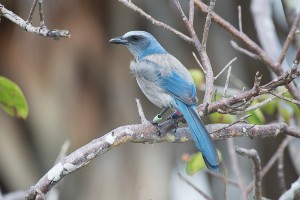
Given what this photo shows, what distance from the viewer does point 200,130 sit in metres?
2.81

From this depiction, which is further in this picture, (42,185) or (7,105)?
(7,105)

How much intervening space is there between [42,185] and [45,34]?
568 millimetres

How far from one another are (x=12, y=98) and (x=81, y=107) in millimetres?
3081

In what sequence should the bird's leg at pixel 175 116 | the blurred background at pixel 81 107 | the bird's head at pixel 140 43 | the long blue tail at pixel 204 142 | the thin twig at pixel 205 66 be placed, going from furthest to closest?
the blurred background at pixel 81 107 → the bird's head at pixel 140 43 → the bird's leg at pixel 175 116 → the thin twig at pixel 205 66 → the long blue tail at pixel 204 142

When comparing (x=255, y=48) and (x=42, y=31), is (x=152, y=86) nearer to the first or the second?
(x=255, y=48)

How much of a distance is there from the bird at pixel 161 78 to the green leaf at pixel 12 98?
2.35 feet

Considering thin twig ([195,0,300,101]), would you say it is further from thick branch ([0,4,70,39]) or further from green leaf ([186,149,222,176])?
thick branch ([0,4,70,39])

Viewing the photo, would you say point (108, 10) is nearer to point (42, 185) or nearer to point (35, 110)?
point (35, 110)

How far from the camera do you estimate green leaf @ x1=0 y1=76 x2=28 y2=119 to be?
3074 mm

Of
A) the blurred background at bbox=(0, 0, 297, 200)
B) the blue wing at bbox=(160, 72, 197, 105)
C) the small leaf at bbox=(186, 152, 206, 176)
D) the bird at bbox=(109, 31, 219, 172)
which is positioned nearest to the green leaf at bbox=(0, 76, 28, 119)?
the bird at bbox=(109, 31, 219, 172)

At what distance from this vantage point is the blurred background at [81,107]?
20.0 ft

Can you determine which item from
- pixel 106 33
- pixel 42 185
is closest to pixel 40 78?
pixel 106 33

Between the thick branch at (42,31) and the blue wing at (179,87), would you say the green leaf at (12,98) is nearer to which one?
the thick branch at (42,31)

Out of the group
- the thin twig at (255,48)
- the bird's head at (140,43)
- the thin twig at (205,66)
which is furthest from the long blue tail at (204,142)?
the bird's head at (140,43)
